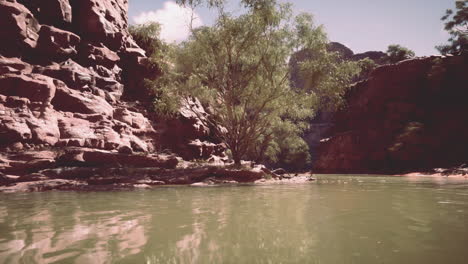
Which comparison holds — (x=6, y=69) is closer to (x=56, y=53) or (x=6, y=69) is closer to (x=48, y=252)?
(x=56, y=53)

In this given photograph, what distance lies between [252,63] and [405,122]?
94.9ft

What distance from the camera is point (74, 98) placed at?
56.9 feet

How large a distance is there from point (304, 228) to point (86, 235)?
2738 mm

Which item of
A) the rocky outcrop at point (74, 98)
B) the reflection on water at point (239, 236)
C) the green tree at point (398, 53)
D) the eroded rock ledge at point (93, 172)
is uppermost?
the green tree at point (398, 53)

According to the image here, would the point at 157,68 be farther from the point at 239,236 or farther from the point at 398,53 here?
the point at 398,53

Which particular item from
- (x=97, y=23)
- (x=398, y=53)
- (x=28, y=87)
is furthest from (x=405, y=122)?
(x=28, y=87)

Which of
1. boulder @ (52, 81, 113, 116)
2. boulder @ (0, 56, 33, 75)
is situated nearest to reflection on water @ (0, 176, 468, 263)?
boulder @ (52, 81, 113, 116)

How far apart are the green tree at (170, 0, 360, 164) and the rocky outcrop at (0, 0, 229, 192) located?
432 centimetres

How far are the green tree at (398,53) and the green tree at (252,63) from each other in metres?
43.6

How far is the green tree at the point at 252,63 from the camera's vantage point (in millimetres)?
16891

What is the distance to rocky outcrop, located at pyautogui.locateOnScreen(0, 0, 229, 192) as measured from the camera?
43.8 feet

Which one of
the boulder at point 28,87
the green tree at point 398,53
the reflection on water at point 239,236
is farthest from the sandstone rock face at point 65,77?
the green tree at point 398,53

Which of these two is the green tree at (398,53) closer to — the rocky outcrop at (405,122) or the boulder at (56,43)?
the rocky outcrop at (405,122)

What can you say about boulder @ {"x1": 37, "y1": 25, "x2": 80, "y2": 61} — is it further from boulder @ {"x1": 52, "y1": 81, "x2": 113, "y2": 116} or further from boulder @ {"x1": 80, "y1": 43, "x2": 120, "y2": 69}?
boulder @ {"x1": 52, "y1": 81, "x2": 113, "y2": 116}
